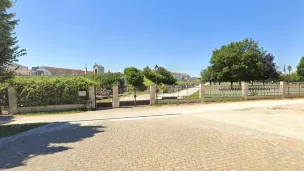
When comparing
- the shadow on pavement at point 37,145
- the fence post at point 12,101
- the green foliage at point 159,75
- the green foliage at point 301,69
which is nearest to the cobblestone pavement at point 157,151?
the shadow on pavement at point 37,145

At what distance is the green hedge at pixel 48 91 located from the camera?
40.9 feet

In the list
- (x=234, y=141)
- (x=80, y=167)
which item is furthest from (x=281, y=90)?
(x=80, y=167)

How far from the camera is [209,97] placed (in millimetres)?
15672

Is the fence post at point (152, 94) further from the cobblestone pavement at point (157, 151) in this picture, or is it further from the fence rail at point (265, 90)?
the fence rail at point (265, 90)

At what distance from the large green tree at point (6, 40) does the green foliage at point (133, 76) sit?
24516 millimetres

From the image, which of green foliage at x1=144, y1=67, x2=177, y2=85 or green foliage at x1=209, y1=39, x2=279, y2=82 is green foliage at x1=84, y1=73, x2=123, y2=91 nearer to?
green foliage at x1=144, y1=67, x2=177, y2=85

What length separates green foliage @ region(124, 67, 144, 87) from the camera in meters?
33.7

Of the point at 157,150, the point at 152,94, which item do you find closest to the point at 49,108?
the point at 152,94

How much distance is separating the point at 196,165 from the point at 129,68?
106ft

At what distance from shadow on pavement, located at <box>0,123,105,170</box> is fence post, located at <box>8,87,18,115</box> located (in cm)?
676

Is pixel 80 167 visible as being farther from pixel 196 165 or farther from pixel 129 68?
pixel 129 68

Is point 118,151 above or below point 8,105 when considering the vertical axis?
below

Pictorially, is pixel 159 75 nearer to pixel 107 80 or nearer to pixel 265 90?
pixel 107 80

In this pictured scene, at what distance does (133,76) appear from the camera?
33.9 metres
